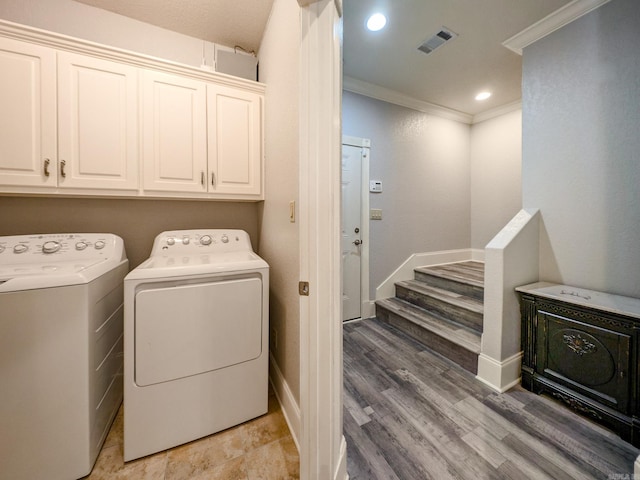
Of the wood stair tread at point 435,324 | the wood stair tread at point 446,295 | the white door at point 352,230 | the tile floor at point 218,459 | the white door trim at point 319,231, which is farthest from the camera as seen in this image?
the white door at point 352,230

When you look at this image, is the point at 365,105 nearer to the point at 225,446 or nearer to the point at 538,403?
the point at 538,403

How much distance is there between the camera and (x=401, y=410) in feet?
4.91

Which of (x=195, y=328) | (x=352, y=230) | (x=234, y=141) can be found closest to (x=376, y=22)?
(x=234, y=141)

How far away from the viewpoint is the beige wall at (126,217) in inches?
61.4

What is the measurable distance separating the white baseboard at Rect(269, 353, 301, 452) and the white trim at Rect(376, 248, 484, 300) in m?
1.64

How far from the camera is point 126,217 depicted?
180 centimetres

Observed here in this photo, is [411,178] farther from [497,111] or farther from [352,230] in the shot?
[497,111]

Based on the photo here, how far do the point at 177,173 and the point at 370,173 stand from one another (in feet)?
6.52

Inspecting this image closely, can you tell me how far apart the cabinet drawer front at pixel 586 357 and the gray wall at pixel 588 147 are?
1.45 feet

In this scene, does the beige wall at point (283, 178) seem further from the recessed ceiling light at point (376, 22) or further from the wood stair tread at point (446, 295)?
the wood stair tread at point (446, 295)

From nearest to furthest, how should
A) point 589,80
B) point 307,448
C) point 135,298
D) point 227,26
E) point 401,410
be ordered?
1. point 307,448
2. point 135,298
3. point 401,410
4. point 589,80
5. point 227,26

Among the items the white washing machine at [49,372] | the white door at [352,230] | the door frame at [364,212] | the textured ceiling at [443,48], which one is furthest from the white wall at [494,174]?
the white washing machine at [49,372]

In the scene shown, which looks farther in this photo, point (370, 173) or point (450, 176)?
point (450, 176)

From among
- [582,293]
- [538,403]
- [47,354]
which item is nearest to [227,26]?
Result: [47,354]
